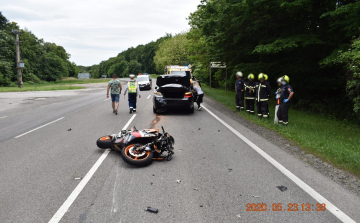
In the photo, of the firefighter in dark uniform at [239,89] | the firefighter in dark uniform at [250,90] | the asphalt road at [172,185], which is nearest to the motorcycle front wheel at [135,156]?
the asphalt road at [172,185]

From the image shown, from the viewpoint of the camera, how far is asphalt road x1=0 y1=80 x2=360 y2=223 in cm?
360

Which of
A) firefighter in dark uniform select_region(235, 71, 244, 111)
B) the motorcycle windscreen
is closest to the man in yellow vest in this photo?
the motorcycle windscreen

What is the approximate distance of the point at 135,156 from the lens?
5.55m

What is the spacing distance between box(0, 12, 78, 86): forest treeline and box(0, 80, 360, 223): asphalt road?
52.1m

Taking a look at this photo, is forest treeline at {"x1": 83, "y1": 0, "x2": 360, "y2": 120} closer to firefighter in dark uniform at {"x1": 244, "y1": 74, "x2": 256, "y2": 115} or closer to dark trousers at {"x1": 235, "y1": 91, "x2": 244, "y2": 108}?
firefighter in dark uniform at {"x1": 244, "y1": 74, "x2": 256, "y2": 115}

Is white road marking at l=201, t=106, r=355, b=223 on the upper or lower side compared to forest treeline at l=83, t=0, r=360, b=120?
lower

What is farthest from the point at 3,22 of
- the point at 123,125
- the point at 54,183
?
the point at 54,183

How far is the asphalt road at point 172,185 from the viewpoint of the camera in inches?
142

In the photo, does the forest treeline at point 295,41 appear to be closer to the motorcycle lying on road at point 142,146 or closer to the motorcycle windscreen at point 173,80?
the motorcycle windscreen at point 173,80

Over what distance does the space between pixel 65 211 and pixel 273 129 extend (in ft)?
23.6

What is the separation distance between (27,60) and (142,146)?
7245cm

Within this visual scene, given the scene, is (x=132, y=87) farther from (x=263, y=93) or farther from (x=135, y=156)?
(x=135, y=156)

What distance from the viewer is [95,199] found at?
404cm

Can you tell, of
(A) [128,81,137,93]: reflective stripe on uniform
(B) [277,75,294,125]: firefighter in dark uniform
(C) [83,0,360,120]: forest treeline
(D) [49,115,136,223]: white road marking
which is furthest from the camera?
(A) [128,81,137,93]: reflective stripe on uniform
